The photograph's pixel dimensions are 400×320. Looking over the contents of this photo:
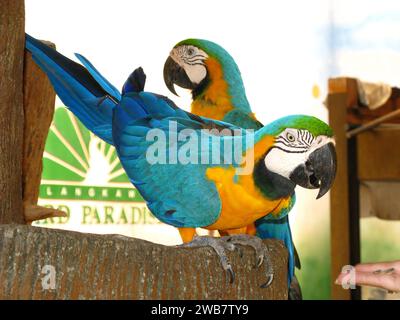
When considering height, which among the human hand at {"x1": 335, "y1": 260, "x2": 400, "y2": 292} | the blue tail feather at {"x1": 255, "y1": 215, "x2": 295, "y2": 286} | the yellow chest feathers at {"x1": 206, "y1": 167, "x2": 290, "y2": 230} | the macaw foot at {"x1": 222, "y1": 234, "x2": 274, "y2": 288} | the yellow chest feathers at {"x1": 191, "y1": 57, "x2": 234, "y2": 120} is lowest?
the human hand at {"x1": 335, "y1": 260, "x2": 400, "y2": 292}

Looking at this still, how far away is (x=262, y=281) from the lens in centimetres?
71

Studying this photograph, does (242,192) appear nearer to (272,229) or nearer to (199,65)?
(272,229)

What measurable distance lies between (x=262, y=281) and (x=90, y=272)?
0.23 metres

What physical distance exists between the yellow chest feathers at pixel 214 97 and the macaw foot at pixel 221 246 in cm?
47

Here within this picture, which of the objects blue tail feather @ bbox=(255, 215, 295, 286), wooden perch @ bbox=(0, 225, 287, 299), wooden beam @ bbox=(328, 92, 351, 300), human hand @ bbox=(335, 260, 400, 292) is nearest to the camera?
wooden perch @ bbox=(0, 225, 287, 299)

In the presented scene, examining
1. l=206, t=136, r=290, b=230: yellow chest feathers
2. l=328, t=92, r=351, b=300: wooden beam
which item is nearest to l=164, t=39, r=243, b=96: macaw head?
l=206, t=136, r=290, b=230: yellow chest feathers

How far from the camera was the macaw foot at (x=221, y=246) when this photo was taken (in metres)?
0.67

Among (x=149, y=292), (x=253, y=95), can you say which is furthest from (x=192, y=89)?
(x=253, y=95)

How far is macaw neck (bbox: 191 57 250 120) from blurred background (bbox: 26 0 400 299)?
0.59m

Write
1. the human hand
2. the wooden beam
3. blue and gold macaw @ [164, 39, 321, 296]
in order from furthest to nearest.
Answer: the wooden beam
blue and gold macaw @ [164, 39, 321, 296]
the human hand

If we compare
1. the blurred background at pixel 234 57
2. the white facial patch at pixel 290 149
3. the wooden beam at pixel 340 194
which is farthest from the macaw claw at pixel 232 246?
the wooden beam at pixel 340 194

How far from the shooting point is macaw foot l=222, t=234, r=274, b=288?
0.71 meters

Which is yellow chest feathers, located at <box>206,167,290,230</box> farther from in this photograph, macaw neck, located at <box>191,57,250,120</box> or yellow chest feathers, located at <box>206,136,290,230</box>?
macaw neck, located at <box>191,57,250,120</box>
